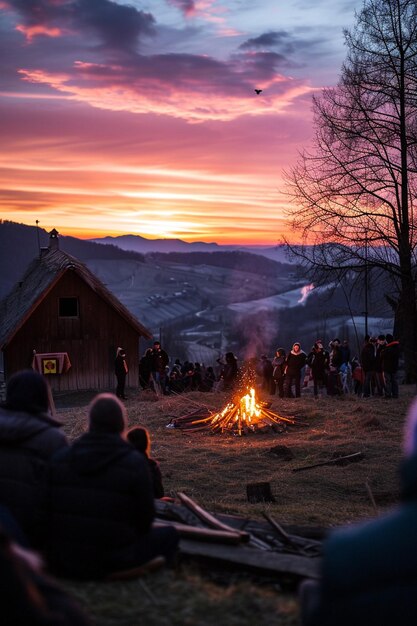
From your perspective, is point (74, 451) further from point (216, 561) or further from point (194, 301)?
point (194, 301)

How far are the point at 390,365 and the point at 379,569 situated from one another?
19.0 meters

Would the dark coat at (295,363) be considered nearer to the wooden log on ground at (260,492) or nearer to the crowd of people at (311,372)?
the crowd of people at (311,372)

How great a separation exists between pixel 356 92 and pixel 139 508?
1951 centimetres

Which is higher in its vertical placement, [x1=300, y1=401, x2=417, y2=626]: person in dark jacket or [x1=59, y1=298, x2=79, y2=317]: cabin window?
[x1=59, y1=298, x2=79, y2=317]: cabin window

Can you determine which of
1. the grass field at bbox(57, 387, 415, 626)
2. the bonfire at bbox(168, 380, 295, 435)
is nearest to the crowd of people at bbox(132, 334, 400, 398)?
the grass field at bbox(57, 387, 415, 626)

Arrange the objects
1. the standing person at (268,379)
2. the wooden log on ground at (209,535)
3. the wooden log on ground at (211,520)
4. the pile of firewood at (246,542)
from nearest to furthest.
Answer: the pile of firewood at (246,542), the wooden log on ground at (209,535), the wooden log on ground at (211,520), the standing person at (268,379)

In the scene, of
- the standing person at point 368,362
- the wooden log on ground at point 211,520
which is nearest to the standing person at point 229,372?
the standing person at point 368,362

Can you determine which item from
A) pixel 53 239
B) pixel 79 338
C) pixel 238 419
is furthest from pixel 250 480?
pixel 53 239

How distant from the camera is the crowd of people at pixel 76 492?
5734 mm

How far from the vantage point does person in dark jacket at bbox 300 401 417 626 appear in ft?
11.5

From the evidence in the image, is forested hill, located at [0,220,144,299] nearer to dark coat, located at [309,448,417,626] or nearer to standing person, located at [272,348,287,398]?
standing person, located at [272,348,287,398]

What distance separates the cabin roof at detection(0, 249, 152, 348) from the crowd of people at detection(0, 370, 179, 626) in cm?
2661

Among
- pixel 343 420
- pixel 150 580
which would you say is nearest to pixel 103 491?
pixel 150 580

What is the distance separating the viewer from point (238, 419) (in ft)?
59.3
